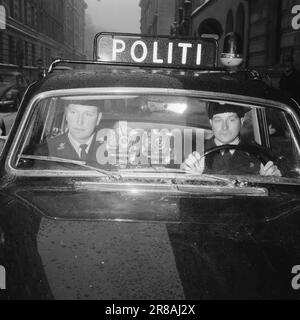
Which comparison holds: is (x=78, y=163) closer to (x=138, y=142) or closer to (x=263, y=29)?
(x=138, y=142)

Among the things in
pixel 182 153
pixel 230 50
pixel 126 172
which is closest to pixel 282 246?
pixel 126 172

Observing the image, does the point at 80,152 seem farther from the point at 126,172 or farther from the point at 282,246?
the point at 282,246

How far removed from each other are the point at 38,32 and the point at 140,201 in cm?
5402

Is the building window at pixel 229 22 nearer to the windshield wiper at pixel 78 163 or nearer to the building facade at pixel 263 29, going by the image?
the building facade at pixel 263 29

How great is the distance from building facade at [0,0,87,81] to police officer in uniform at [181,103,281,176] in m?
24.2

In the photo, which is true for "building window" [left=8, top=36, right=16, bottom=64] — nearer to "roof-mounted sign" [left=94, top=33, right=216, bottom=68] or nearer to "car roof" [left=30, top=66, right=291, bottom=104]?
"roof-mounted sign" [left=94, top=33, right=216, bottom=68]

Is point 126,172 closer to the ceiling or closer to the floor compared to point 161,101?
closer to the floor

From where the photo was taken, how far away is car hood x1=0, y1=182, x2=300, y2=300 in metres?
1.51

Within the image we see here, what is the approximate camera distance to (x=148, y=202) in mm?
2049

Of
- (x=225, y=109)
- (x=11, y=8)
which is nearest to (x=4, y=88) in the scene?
(x=225, y=109)

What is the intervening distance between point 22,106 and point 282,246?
1506mm

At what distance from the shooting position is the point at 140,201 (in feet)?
6.74

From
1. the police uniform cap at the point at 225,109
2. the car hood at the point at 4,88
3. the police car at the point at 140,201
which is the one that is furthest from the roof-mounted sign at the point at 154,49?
the car hood at the point at 4,88

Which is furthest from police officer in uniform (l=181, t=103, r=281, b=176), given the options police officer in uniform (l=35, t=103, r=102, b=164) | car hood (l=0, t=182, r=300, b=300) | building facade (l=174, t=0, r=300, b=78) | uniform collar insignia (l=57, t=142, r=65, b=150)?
building facade (l=174, t=0, r=300, b=78)
